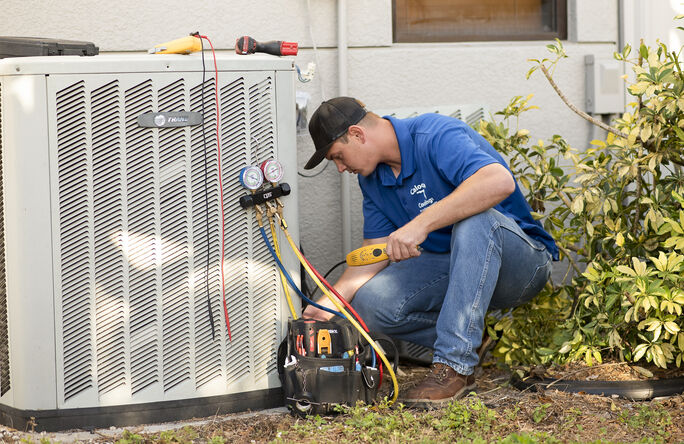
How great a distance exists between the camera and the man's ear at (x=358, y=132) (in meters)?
2.88

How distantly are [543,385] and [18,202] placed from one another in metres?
1.89

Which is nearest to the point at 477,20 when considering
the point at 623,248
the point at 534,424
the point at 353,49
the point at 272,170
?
the point at 353,49

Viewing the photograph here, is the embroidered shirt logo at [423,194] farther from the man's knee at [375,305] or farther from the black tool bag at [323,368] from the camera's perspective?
the black tool bag at [323,368]

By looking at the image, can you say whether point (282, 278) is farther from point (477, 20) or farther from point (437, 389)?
point (477, 20)

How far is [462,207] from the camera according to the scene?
268 cm

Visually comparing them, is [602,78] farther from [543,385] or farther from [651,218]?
[543,385]

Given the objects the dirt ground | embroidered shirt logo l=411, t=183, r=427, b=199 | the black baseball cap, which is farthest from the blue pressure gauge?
the dirt ground

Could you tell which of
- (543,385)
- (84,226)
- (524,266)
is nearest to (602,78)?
(524,266)

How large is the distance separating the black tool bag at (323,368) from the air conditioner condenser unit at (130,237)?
0.15 meters

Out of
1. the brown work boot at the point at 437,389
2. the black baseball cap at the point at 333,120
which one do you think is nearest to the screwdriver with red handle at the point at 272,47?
the black baseball cap at the point at 333,120

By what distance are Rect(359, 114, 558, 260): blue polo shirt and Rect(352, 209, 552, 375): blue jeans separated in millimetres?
128

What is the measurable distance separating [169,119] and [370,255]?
865 mm

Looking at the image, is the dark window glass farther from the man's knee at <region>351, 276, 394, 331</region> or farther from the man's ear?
the man's knee at <region>351, 276, 394, 331</region>

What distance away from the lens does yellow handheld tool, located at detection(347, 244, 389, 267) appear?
9.25ft
